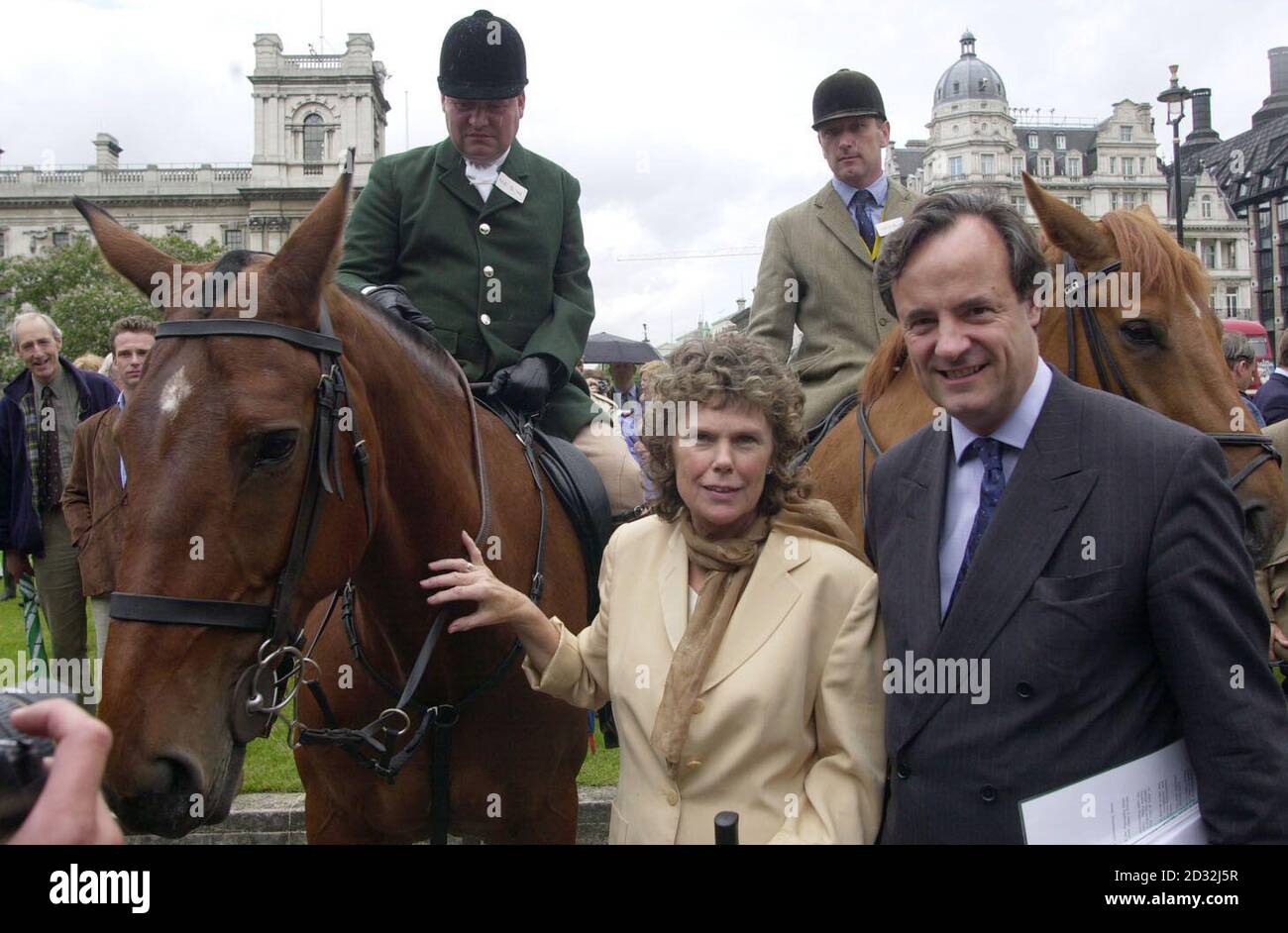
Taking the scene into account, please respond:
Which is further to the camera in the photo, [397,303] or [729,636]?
[397,303]

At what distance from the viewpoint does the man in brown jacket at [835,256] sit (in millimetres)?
4254

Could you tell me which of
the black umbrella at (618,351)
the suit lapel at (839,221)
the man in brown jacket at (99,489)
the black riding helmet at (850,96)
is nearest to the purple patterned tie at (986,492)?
the suit lapel at (839,221)

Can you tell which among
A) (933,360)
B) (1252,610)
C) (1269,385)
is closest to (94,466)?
(933,360)

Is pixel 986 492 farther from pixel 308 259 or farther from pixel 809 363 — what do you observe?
pixel 809 363

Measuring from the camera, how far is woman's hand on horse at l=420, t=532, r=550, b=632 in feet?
8.54

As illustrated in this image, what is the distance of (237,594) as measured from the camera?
2.09 m

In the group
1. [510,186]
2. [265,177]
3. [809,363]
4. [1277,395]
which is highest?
[265,177]

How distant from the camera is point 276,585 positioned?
2.17 metres

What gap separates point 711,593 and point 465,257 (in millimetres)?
1875

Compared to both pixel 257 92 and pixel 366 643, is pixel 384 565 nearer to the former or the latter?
pixel 366 643

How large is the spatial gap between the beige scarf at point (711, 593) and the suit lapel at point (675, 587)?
0.03 m

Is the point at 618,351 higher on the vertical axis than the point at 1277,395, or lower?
higher

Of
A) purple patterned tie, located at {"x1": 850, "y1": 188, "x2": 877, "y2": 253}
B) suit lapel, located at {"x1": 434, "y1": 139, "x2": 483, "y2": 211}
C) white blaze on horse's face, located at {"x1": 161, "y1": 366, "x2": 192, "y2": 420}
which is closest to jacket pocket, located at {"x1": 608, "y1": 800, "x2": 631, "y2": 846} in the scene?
white blaze on horse's face, located at {"x1": 161, "y1": 366, "x2": 192, "y2": 420}

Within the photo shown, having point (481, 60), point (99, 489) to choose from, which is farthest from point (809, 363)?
point (99, 489)
